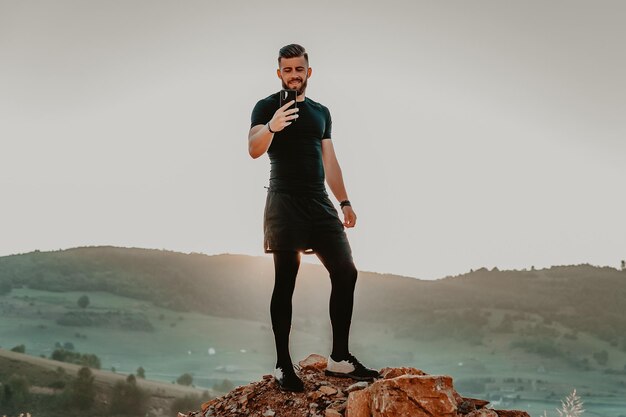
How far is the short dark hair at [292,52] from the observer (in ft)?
20.3

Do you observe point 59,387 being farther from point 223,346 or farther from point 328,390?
point 328,390

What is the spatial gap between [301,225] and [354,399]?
5.04 ft

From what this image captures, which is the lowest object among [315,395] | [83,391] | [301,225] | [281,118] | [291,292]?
[83,391]

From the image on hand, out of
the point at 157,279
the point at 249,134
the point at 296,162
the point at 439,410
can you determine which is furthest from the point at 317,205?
the point at 157,279

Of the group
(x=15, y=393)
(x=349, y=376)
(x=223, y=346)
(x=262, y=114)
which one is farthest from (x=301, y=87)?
(x=223, y=346)

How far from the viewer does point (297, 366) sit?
7.16 meters

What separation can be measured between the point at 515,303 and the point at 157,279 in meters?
51.0

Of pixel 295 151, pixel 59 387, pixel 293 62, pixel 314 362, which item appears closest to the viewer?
pixel 293 62

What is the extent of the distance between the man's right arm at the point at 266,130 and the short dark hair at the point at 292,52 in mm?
467

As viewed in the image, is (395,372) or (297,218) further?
(395,372)

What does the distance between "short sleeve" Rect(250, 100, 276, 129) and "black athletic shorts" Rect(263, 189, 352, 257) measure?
2.04 ft

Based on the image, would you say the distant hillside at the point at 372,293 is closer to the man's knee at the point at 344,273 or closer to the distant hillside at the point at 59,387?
the distant hillside at the point at 59,387

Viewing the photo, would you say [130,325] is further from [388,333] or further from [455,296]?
[455,296]

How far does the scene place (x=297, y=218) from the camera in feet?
20.4
